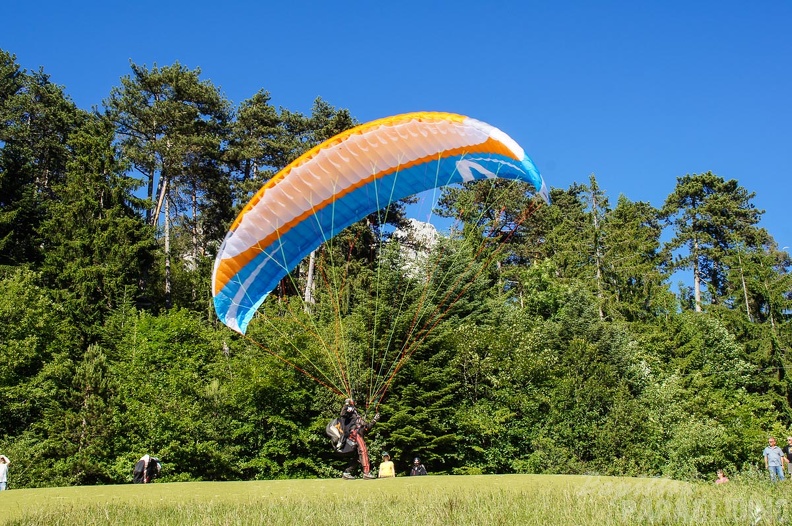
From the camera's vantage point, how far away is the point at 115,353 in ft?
84.9

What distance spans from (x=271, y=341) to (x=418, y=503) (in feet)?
67.5

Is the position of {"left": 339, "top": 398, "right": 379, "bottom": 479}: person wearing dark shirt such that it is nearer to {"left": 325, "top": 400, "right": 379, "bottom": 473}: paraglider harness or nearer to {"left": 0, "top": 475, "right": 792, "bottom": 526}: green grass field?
{"left": 325, "top": 400, "right": 379, "bottom": 473}: paraglider harness

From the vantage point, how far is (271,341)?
1040 inches

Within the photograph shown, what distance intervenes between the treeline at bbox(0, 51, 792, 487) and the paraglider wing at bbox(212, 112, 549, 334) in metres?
6.37

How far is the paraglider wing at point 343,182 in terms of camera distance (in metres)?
12.9

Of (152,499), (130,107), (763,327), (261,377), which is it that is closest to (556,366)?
(261,377)

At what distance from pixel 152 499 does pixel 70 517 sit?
Result: 1485mm

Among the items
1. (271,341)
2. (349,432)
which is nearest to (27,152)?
(271,341)

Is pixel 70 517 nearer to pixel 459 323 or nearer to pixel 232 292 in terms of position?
pixel 232 292

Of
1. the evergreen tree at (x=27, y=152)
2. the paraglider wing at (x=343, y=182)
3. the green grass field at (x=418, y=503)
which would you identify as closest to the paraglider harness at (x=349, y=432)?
the green grass field at (x=418, y=503)

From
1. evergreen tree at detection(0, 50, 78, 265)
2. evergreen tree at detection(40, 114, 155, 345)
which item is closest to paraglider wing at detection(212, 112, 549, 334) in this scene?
evergreen tree at detection(40, 114, 155, 345)

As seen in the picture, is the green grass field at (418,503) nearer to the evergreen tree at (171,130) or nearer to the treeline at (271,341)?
the treeline at (271,341)

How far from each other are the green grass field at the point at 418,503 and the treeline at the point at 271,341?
1118 centimetres

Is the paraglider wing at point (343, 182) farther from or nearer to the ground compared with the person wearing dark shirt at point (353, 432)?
farther from the ground
